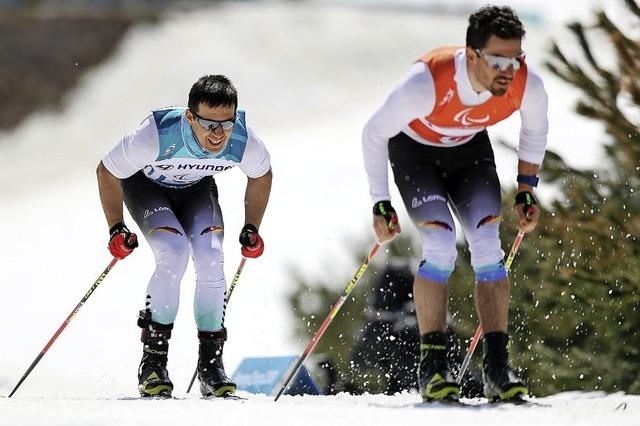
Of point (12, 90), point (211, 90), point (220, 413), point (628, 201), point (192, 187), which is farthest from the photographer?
point (12, 90)

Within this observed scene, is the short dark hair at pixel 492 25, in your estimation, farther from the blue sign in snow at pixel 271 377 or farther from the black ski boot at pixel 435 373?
the blue sign in snow at pixel 271 377

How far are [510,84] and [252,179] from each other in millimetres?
2013

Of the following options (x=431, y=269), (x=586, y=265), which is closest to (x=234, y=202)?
(x=586, y=265)

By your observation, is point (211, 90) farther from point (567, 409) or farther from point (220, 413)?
point (567, 409)

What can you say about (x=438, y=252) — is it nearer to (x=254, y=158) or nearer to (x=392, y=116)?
(x=392, y=116)

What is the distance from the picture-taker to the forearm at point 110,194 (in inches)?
268

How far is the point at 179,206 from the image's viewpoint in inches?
279

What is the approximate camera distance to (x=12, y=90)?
4041cm

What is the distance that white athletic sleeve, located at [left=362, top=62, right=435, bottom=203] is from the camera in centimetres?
575

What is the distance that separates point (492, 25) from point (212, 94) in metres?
1.68

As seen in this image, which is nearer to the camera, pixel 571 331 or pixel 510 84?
pixel 510 84

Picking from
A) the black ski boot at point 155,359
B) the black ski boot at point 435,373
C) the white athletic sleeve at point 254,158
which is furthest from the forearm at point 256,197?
the black ski boot at point 435,373

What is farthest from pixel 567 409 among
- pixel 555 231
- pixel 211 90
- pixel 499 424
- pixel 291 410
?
pixel 555 231

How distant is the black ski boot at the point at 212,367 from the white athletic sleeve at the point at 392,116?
142 cm
